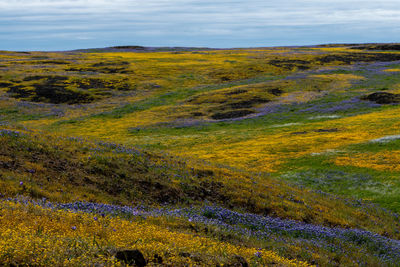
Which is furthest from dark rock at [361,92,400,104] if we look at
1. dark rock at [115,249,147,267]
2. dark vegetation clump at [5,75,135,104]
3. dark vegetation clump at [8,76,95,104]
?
dark rock at [115,249,147,267]

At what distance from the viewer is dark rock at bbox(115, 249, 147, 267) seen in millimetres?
7904

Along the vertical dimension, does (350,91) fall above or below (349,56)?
below

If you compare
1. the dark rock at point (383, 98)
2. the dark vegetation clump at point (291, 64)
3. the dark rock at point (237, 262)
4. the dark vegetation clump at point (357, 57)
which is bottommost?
the dark rock at point (383, 98)

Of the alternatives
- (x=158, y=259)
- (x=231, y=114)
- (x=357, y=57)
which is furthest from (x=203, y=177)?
(x=357, y=57)

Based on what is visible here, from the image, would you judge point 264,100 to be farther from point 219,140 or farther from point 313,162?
point 313,162

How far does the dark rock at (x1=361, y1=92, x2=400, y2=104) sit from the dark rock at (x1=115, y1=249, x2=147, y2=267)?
72256mm

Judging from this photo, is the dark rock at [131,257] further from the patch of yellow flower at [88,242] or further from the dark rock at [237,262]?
the dark rock at [237,262]

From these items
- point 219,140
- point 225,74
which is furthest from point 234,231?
point 225,74

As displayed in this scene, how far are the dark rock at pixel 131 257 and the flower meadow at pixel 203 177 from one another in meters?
0.06

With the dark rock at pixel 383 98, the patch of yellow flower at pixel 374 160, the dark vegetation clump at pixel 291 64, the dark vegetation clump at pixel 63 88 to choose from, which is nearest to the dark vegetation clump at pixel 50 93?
the dark vegetation clump at pixel 63 88

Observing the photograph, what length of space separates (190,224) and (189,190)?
6857 millimetres

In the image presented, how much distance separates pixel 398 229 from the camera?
21047 millimetres

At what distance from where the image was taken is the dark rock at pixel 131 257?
25.9ft

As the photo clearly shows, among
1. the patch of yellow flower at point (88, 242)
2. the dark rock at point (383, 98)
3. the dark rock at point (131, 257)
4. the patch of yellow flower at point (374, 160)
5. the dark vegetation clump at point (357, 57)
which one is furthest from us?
the dark vegetation clump at point (357, 57)
